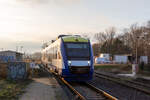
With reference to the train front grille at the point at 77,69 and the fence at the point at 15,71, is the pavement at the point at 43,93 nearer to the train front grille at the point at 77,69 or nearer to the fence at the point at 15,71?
the train front grille at the point at 77,69

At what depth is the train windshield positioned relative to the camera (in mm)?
15178

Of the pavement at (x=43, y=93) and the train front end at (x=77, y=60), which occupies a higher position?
the train front end at (x=77, y=60)

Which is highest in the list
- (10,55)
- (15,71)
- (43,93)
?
(10,55)

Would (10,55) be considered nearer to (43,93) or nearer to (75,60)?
(75,60)

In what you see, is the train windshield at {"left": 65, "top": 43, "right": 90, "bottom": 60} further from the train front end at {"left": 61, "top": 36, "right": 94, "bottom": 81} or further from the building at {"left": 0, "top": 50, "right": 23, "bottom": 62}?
the building at {"left": 0, "top": 50, "right": 23, "bottom": 62}

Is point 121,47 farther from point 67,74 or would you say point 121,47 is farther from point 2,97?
point 2,97

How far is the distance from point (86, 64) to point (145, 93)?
4.62 metres

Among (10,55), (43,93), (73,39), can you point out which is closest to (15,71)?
(73,39)

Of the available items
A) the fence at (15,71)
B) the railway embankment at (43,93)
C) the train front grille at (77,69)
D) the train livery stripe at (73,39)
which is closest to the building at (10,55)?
the fence at (15,71)

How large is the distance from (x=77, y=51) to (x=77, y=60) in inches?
31.8

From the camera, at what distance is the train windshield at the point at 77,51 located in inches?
598

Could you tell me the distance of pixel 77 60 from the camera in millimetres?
14961

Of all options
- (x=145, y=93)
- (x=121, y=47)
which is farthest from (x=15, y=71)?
(x=121, y=47)

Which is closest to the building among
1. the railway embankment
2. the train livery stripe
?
the train livery stripe
